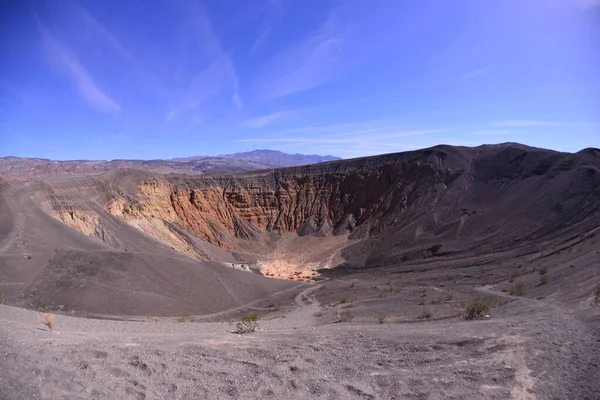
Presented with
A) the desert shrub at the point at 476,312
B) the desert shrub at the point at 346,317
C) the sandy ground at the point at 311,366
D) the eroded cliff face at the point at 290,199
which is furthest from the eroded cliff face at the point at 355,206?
the sandy ground at the point at 311,366

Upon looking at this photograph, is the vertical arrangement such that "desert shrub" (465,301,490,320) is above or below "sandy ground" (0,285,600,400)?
below

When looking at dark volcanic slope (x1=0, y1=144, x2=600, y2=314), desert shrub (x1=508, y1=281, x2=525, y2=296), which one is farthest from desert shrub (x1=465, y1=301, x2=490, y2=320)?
dark volcanic slope (x1=0, y1=144, x2=600, y2=314)

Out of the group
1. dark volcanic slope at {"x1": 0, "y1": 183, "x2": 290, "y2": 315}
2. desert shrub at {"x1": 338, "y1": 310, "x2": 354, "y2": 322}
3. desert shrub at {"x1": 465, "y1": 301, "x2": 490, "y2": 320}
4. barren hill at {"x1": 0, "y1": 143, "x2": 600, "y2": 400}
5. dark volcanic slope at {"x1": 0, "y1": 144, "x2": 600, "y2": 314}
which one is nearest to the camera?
Answer: barren hill at {"x1": 0, "y1": 143, "x2": 600, "y2": 400}

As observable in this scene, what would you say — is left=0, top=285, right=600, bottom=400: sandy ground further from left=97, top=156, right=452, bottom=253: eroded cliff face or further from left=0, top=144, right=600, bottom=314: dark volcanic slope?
left=97, top=156, right=452, bottom=253: eroded cliff face

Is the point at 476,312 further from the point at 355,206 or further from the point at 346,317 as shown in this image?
the point at 355,206

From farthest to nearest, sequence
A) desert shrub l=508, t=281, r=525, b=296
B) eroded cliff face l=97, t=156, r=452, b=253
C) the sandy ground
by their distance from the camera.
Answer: eroded cliff face l=97, t=156, r=452, b=253, desert shrub l=508, t=281, r=525, b=296, the sandy ground

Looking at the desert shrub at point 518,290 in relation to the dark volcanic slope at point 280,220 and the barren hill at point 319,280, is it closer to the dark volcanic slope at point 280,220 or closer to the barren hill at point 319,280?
the barren hill at point 319,280
